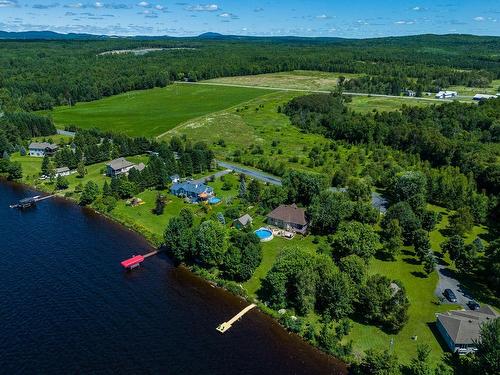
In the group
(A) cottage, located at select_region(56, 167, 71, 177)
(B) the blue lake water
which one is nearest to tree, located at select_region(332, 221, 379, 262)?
(B) the blue lake water

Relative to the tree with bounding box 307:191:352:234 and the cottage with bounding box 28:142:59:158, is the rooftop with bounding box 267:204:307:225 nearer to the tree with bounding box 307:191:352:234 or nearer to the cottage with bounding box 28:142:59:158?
the tree with bounding box 307:191:352:234

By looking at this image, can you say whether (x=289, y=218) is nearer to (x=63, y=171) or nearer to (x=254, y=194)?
(x=254, y=194)

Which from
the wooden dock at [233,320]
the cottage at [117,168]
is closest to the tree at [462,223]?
the wooden dock at [233,320]

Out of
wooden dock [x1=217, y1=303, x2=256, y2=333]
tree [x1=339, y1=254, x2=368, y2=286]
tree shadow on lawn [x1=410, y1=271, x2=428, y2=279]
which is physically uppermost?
tree [x1=339, y1=254, x2=368, y2=286]

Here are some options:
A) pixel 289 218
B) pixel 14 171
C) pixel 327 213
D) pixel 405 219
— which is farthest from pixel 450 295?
pixel 14 171

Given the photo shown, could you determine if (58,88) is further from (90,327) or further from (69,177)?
(90,327)

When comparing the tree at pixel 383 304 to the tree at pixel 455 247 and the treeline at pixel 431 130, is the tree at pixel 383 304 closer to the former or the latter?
the tree at pixel 455 247

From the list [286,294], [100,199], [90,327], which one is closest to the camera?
[90,327]

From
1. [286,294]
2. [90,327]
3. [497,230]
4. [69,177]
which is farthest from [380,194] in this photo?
[69,177]
